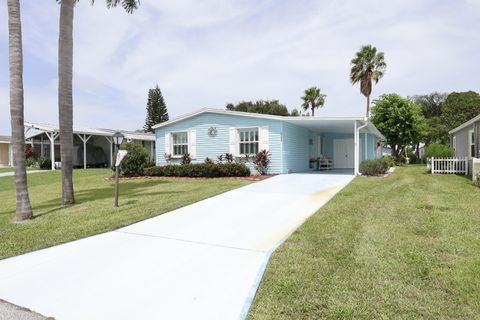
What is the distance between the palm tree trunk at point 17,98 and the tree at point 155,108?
4187cm

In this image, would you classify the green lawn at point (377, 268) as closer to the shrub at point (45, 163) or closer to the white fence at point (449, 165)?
the white fence at point (449, 165)

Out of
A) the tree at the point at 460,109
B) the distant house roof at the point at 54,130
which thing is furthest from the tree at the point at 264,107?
the tree at the point at 460,109

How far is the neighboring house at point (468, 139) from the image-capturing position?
48.9ft

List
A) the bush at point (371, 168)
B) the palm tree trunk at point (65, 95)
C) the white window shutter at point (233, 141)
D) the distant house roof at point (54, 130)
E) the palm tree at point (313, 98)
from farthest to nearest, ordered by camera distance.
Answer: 1. the palm tree at point (313, 98)
2. the distant house roof at point (54, 130)
3. the white window shutter at point (233, 141)
4. the bush at point (371, 168)
5. the palm tree trunk at point (65, 95)

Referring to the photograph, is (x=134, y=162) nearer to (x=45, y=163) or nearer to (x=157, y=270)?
(x=45, y=163)

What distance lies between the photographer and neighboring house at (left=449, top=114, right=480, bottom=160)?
14.9 meters

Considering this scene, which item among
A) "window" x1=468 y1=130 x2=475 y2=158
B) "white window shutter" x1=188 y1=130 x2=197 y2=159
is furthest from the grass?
"window" x1=468 y1=130 x2=475 y2=158

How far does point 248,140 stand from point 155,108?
35586mm

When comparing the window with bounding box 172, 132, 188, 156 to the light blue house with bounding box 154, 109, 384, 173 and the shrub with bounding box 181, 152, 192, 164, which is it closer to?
the light blue house with bounding box 154, 109, 384, 173

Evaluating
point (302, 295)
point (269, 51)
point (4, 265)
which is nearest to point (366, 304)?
point (302, 295)

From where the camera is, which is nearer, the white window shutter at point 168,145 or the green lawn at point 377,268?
the green lawn at point 377,268

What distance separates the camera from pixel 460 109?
3728 centimetres

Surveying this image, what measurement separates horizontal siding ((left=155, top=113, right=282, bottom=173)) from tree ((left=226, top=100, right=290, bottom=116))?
25.6 m

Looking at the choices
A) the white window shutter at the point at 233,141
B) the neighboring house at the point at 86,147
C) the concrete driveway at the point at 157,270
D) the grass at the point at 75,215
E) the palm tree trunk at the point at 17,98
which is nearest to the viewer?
the concrete driveway at the point at 157,270
